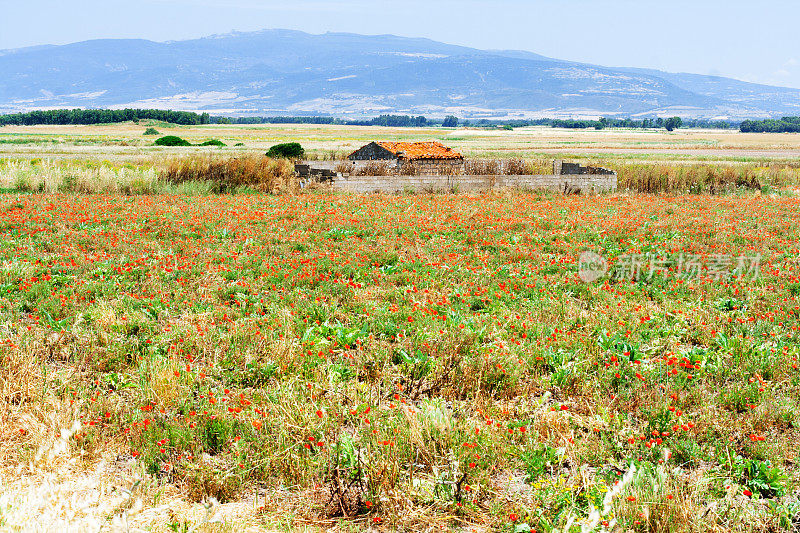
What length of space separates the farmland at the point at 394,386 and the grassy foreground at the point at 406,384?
0.09ft

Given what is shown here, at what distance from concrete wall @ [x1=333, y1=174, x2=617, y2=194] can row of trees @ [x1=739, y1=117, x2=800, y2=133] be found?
18662 centimetres

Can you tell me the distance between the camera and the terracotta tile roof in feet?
93.5

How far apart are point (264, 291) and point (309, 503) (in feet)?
15.5

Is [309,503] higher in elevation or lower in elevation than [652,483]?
lower

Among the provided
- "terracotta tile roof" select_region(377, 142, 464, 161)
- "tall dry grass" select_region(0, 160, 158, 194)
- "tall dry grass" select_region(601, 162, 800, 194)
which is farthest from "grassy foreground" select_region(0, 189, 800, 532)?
"terracotta tile roof" select_region(377, 142, 464, 161)

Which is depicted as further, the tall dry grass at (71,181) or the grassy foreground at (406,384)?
the tall dry grass at (71,181)

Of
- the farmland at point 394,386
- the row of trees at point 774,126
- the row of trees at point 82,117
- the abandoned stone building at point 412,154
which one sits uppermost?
the row of trees at point 774,126

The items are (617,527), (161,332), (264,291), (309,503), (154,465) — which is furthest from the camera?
(264,291)

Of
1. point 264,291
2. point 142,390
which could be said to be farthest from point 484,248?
point 142,390

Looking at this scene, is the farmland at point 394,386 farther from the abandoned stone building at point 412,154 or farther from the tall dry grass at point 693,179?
the abandoned stone building at point 412,154

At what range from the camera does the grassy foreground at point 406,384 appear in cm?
401

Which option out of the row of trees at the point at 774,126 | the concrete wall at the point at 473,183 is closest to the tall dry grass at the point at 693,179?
the concrete wall at the point at 473,183

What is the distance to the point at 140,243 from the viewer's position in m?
11.2

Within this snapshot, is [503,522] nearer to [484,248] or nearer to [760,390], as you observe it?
[760,390]
